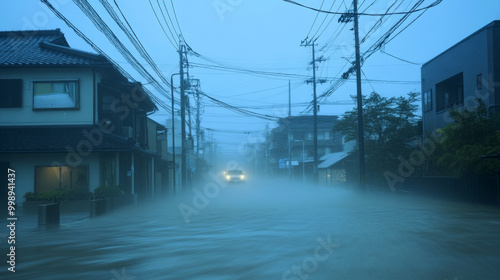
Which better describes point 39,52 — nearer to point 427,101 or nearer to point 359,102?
point 359,102

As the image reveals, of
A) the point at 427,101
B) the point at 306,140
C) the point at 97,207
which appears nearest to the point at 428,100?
the point at 427,101

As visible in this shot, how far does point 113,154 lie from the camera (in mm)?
22984

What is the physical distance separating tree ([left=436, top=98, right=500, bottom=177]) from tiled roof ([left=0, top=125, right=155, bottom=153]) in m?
14.9

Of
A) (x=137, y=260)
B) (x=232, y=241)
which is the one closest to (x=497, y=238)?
(x=232, y=241)

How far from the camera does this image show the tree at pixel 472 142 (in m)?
20.3

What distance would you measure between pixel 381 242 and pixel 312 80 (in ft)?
114

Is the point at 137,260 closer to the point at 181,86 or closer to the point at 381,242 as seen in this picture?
the point at 381,242

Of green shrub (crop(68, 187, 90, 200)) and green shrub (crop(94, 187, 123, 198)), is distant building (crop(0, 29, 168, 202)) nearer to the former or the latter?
green shrub (crop(68, 187, 90, 200))

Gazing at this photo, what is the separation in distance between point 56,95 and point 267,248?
1698cm

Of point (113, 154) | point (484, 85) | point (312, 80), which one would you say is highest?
point (312, 80)

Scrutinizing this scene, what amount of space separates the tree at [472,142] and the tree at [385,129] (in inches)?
396

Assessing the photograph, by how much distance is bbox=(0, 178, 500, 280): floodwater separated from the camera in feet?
26.0

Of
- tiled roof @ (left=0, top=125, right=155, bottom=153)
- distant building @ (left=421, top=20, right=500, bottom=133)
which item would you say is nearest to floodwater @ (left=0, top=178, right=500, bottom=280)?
tiled roof @ (left=0, top=125, right=155, bottom=153)

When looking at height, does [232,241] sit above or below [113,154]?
below
